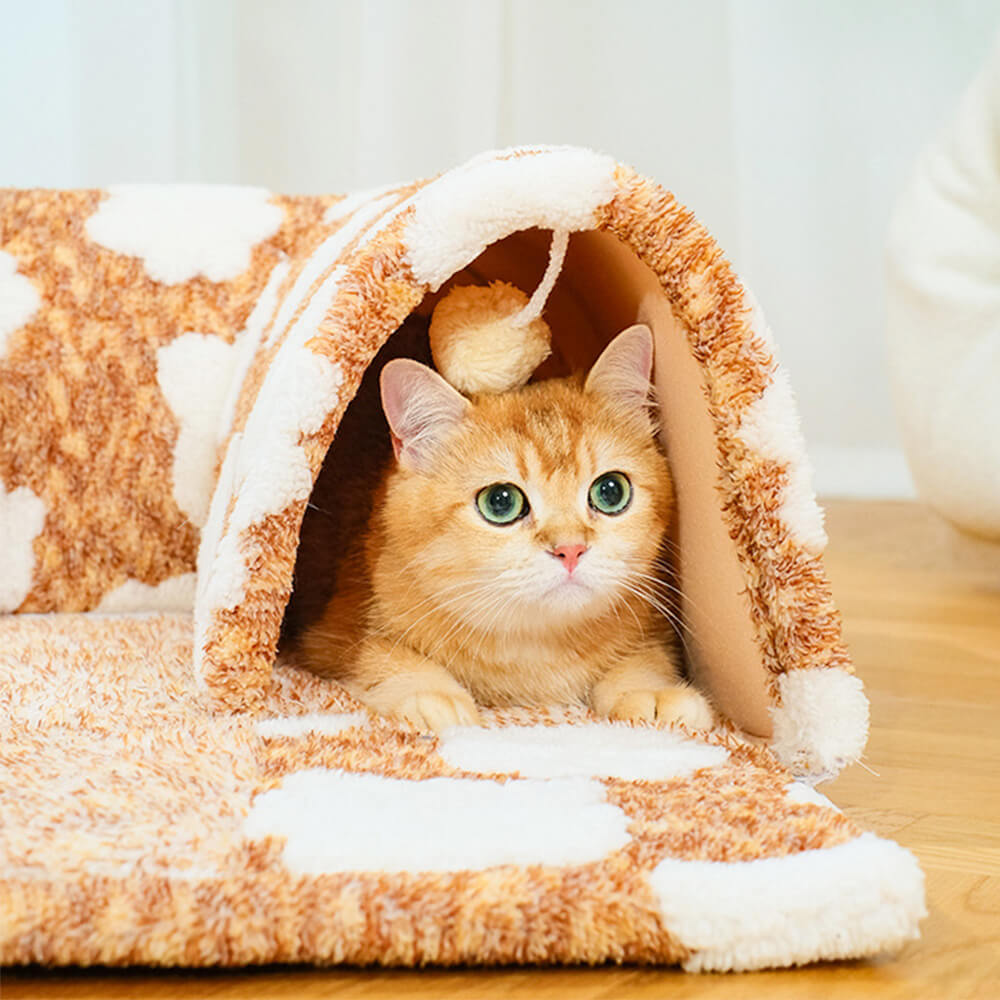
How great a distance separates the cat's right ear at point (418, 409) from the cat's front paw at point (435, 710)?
0.77 feet

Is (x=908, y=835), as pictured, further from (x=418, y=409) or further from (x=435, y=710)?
(x=418, y=409)

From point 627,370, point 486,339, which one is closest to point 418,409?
point 486,339

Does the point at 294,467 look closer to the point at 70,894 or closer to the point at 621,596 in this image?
the point at 621,596

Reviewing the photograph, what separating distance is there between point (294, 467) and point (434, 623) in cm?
24

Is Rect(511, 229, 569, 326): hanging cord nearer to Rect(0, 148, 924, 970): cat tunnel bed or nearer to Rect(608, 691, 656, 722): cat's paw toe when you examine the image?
Rect(0, 148, 924, 970): cat tunnel bed

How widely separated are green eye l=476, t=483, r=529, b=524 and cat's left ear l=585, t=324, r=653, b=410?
16 cm

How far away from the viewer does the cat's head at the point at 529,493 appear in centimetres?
116

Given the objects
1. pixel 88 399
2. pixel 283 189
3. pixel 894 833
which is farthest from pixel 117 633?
pixel 283 189

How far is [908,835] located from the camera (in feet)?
3.43

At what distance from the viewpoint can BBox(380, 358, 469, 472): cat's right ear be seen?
1222mm

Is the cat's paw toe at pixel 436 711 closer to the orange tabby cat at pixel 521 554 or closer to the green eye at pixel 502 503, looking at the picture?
the orange tabby cat at pixel 521 554

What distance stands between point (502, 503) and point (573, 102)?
1.99 metres

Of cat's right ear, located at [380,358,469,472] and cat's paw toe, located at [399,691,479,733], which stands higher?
cat's right ear, located at [380,358,469,472]

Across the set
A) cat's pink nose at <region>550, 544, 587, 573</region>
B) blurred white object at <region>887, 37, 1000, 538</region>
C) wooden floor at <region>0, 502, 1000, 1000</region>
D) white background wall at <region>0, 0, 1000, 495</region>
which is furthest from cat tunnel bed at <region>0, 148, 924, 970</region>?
white background wall at <region>0, 0, 1000, 495</region>
